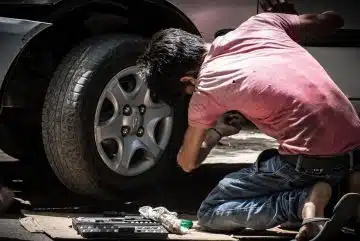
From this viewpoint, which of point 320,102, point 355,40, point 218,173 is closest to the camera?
point 320,102

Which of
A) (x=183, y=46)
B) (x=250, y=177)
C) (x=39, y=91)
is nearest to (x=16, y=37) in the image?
(x=39, y=91)

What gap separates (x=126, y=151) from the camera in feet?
14.2

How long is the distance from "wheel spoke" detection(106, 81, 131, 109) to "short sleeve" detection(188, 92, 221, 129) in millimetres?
730

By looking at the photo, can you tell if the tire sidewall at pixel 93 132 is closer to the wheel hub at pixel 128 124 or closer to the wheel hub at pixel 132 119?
the wheel hub at pixel 128 124

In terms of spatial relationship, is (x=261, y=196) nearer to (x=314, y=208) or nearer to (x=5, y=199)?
(x=314, y=208)

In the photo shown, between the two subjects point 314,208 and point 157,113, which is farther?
point 157,113

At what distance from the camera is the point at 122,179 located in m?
4.34

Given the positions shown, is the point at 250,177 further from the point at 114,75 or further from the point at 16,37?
the point at 16,37

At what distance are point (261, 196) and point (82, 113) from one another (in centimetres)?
98

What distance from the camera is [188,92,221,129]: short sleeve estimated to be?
3.56m

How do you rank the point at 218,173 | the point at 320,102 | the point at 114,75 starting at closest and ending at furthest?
the point at 320,102 → the point at 114,75 → the point at 218,173

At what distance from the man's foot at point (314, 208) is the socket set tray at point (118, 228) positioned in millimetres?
656

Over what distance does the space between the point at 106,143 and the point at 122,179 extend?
0.67 ft

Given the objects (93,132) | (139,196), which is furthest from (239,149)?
(93,132)
